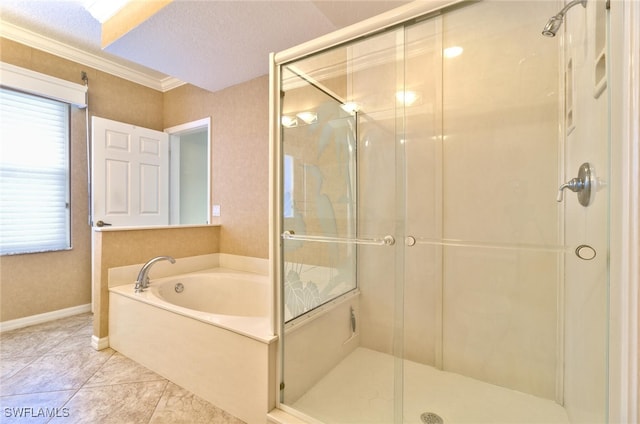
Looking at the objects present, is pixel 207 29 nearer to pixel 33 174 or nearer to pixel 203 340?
pixel 203 340

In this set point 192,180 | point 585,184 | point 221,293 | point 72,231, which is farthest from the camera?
point 192,180

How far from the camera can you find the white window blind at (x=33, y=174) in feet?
7.73

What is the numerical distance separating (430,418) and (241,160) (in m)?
2.45

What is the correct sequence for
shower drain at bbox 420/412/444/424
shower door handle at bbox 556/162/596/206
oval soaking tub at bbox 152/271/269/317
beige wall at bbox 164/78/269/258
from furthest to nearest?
beige wall at bbox 164/78/269/258 < oval soaking tub at bbox 152/271/269/317 < shower drain at bbox 420/412/444/424 < shower door handle at bbox 556/162/596/206

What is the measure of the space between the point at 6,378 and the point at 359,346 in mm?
2187

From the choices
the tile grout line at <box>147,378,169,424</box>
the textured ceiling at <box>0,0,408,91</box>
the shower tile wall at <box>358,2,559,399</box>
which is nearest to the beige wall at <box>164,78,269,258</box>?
the textured ceiling at <box>0,0,408,91</box>

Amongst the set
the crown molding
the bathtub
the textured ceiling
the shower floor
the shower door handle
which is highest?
the crown molding

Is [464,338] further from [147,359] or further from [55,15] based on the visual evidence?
[55,15]

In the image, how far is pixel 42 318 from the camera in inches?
99.7

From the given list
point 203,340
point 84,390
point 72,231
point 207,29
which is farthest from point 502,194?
point 72,231

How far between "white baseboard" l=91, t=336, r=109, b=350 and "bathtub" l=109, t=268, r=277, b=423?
0.04 meters

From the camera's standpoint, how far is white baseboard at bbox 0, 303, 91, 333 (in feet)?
7.75

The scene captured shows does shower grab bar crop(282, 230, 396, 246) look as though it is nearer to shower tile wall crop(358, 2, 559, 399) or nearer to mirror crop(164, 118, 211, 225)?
shower tile wall crop(358, 2, 559, 399)

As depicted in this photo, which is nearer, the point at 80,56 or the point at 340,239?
the point at 340,239
